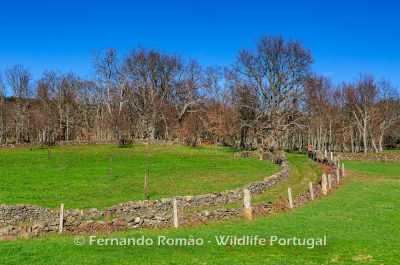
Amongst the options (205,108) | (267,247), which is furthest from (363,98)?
(267,247)

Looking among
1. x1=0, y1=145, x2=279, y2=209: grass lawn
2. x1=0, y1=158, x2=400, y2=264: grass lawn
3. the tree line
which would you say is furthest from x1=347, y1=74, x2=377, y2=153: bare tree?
x1=0, y1=158, x2=400, y2=264: grass lawn

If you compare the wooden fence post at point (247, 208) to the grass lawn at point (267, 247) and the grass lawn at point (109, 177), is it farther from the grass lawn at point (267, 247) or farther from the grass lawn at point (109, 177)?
the grass lawn at point (109, 177)

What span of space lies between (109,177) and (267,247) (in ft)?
76.5

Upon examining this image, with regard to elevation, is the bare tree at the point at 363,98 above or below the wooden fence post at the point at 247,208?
above

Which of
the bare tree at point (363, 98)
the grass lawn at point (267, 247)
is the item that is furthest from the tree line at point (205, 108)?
the grass lawn at point (267, 247)

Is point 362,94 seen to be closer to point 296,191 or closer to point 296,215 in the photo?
point 296,191

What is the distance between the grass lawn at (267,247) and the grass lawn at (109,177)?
937 cm

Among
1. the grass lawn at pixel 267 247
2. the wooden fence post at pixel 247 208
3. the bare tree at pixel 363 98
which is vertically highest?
the bare tree at pixel 363 98

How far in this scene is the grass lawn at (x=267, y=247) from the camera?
13484mm

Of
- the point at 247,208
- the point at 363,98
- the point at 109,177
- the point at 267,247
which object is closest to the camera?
the point at 267,247

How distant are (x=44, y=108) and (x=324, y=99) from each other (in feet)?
207

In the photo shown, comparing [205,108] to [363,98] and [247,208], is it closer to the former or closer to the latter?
[363,98]

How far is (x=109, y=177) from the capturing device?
35.9 metres

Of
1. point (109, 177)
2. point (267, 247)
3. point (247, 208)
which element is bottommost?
point (267, 247)
